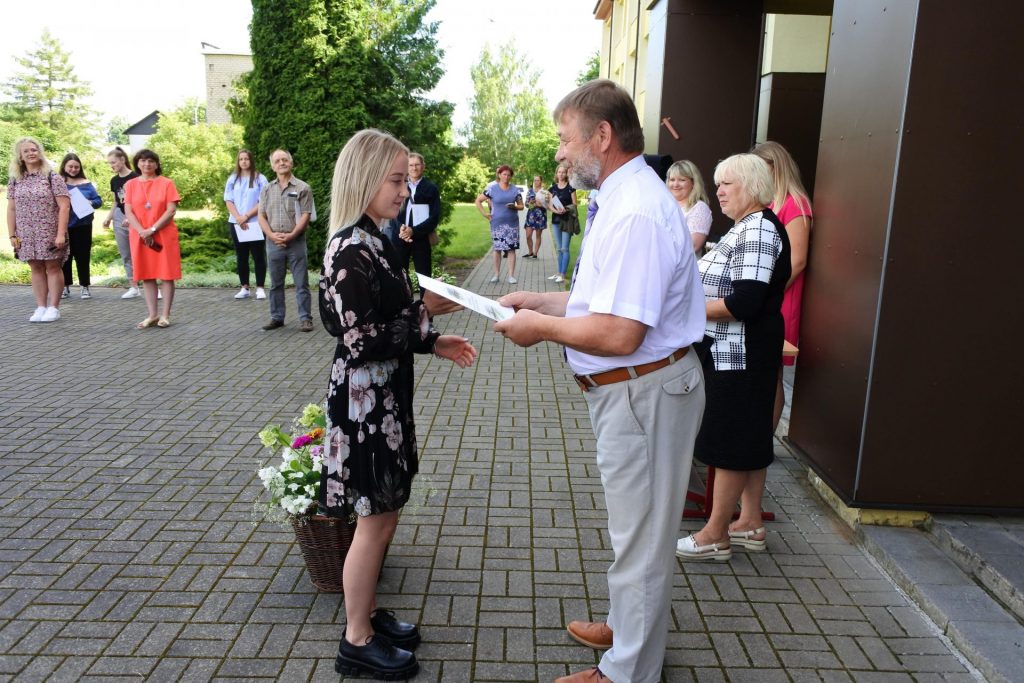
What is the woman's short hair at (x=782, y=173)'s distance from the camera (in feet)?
15.8

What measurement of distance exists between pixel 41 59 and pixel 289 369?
8822cm

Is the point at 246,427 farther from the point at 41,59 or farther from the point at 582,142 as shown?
the point at 41,59

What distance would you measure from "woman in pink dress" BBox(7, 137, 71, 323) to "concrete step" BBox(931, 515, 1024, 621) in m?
9.59

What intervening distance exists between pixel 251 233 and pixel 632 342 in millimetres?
9611

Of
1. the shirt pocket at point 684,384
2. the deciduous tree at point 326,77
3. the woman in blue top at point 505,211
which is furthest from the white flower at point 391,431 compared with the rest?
the deciduous tree at point 326,77

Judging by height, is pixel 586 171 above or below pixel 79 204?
above

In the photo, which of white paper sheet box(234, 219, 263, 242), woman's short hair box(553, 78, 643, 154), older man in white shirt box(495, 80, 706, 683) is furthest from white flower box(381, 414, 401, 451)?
white paper sheet box(234, 219, 263, 242)

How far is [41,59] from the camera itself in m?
78.4

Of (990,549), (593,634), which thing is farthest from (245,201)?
(990,549)

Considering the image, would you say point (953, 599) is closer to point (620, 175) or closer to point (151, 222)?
point (620, 175)

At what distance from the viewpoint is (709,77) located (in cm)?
820

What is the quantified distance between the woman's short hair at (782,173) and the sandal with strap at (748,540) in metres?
2.02

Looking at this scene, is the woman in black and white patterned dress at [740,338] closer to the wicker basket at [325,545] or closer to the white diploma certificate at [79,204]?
the wicker basket at [325,545]

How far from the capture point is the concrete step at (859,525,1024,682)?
306 cm
